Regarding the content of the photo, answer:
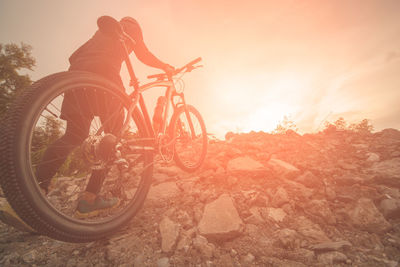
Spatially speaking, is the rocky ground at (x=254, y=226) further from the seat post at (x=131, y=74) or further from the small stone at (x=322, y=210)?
the seat post at (x=131, y=74)

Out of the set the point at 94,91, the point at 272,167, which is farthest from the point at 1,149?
the point at 272,167

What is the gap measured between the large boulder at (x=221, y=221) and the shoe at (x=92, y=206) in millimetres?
1042

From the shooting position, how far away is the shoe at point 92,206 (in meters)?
1.62

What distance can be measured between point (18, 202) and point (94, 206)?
0.81 meters

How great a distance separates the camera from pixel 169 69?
2.90m

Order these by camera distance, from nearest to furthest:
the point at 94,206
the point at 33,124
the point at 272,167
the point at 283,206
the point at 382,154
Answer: the point at 33,124
the point at 94,206
the point at 283,206
the point at 272,167
the point at 382,154

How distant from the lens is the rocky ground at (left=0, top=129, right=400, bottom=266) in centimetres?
125

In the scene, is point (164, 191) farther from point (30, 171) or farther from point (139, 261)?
point (30, 171)

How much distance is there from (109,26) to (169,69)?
139cm

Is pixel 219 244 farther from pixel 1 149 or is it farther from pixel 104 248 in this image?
pixel 1 149

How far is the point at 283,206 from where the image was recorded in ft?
5.88

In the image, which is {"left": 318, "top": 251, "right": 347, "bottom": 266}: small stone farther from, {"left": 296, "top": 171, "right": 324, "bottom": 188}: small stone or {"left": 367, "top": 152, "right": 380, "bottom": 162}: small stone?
{"left": 367, "top": 152, "right": 380, "bottom": 162}: small stone

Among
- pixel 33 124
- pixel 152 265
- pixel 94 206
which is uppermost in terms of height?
pixel 33 124

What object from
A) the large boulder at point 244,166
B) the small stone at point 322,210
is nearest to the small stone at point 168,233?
the large boulder at point 244,166
